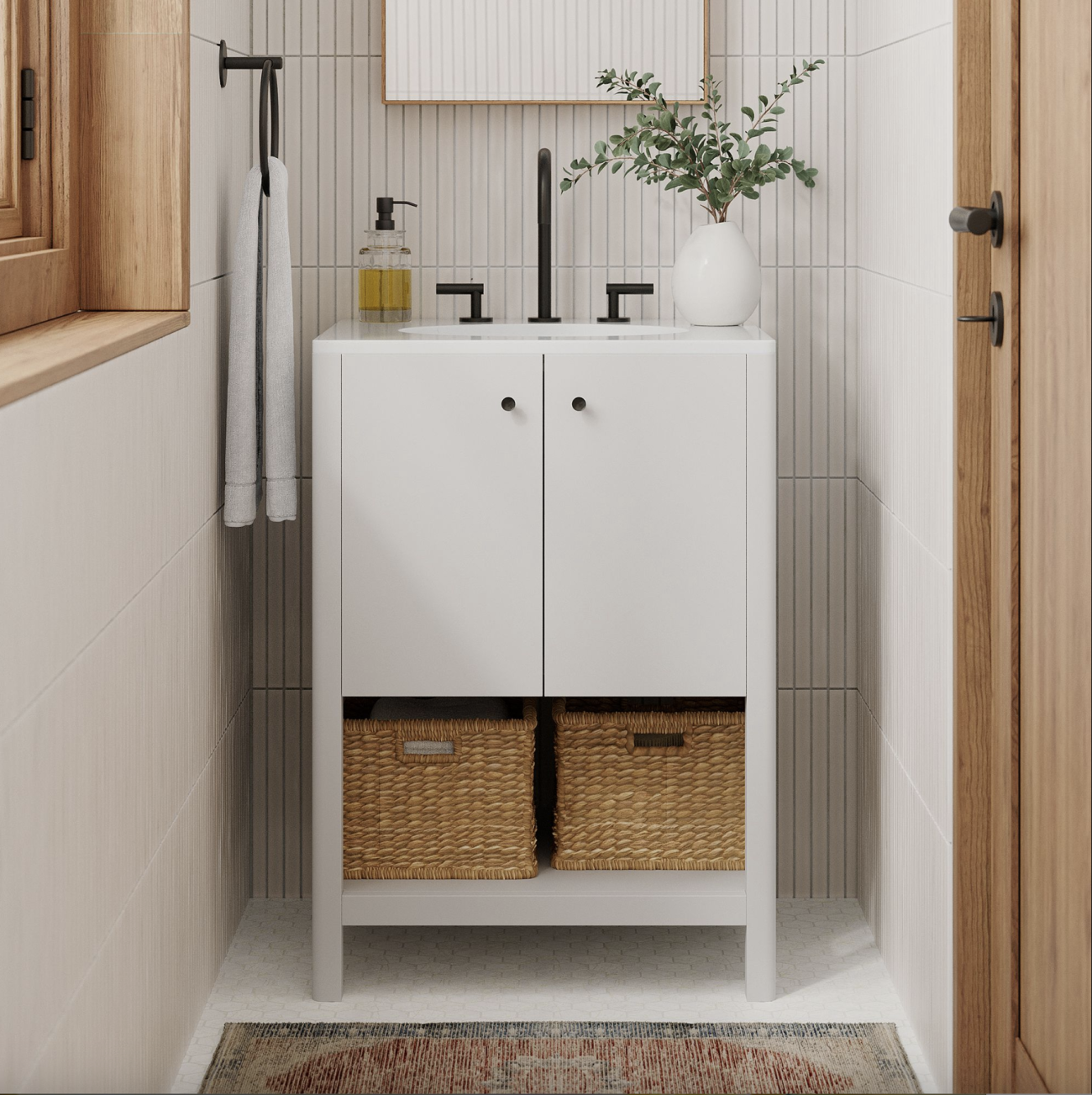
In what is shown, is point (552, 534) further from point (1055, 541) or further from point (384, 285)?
point (1055, 541)

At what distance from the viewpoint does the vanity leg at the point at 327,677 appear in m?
2.06

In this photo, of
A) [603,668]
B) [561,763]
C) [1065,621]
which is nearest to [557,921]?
[561,763]

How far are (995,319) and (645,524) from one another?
61 cm

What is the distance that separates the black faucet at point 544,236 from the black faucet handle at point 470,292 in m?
0.09

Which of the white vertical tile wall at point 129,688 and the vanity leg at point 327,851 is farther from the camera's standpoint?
the vanity leg at point 327,851

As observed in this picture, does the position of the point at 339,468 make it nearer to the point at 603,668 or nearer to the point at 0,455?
the point at 603,668

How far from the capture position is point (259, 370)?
2.19 meters

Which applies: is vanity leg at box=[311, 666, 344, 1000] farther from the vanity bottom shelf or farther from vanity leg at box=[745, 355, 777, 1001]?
vanity leg at box=[745, 355, 777, 1001]

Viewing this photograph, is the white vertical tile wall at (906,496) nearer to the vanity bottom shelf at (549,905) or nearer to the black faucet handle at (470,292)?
the vanity bottom shelf at (549,905)

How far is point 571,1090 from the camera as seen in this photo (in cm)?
190

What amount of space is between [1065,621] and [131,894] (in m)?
1.05

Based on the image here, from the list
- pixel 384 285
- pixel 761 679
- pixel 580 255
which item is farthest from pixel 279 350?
pixel 761 679

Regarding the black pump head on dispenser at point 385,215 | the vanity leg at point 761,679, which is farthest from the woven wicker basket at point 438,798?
the black pump head on dispenser at point 385,215

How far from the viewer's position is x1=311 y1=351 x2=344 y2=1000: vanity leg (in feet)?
6.75
